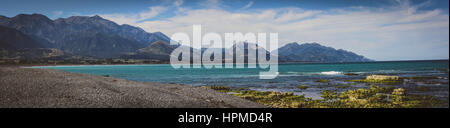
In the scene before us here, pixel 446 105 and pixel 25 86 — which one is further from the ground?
pixel 25 86

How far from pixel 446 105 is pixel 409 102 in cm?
272
